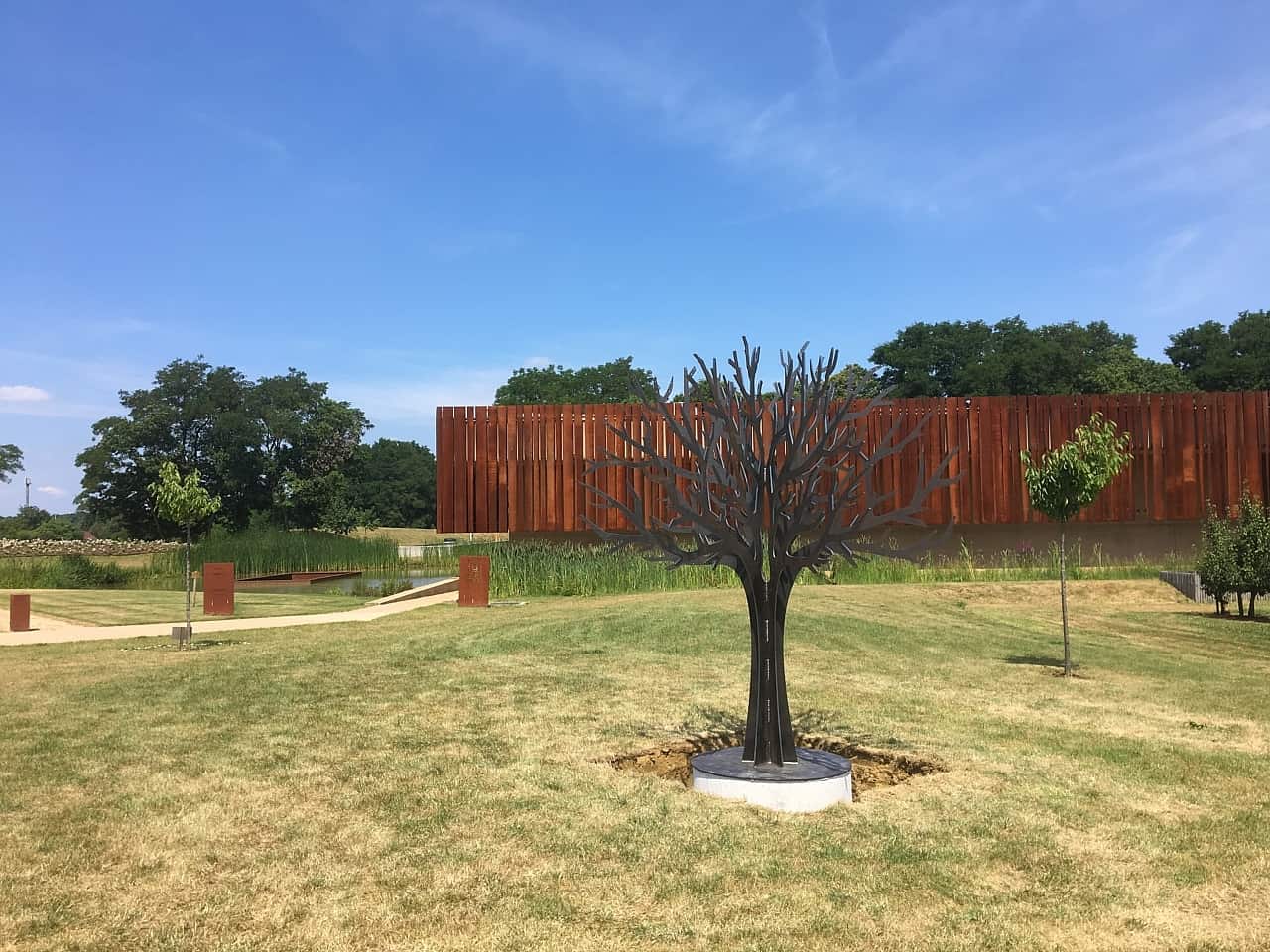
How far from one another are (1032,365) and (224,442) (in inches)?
2014

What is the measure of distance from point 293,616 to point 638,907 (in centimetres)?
1538

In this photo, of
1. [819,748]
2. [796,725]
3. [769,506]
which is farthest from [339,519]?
[769,506]

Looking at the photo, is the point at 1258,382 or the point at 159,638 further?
the point at 1258,382

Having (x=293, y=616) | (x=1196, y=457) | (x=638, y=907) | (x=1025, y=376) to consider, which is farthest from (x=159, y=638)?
(x=1025, y=376)

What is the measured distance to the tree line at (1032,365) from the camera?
61.3 meters

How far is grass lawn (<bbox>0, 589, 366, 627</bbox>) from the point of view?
19438 mm

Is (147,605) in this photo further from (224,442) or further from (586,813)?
(224,442)

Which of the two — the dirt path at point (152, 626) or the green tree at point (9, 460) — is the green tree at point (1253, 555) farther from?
the green tree at point (9, 460)

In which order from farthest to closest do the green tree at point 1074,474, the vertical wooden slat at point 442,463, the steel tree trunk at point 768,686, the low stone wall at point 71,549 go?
1. the low stone wall at point 71,549
2. the vertical wooden slat at point 442,463
3. the green tree at point 1074,474
4. the steel tree trunk at point 768,686

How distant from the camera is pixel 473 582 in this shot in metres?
20.0

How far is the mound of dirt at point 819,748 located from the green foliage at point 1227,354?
201 feet

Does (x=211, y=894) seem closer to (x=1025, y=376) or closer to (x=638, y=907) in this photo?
(x=638, y=907)

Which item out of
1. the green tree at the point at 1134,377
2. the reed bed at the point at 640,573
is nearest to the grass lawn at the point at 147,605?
the reed bed at the point at 640,573

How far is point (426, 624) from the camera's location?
16.7m
